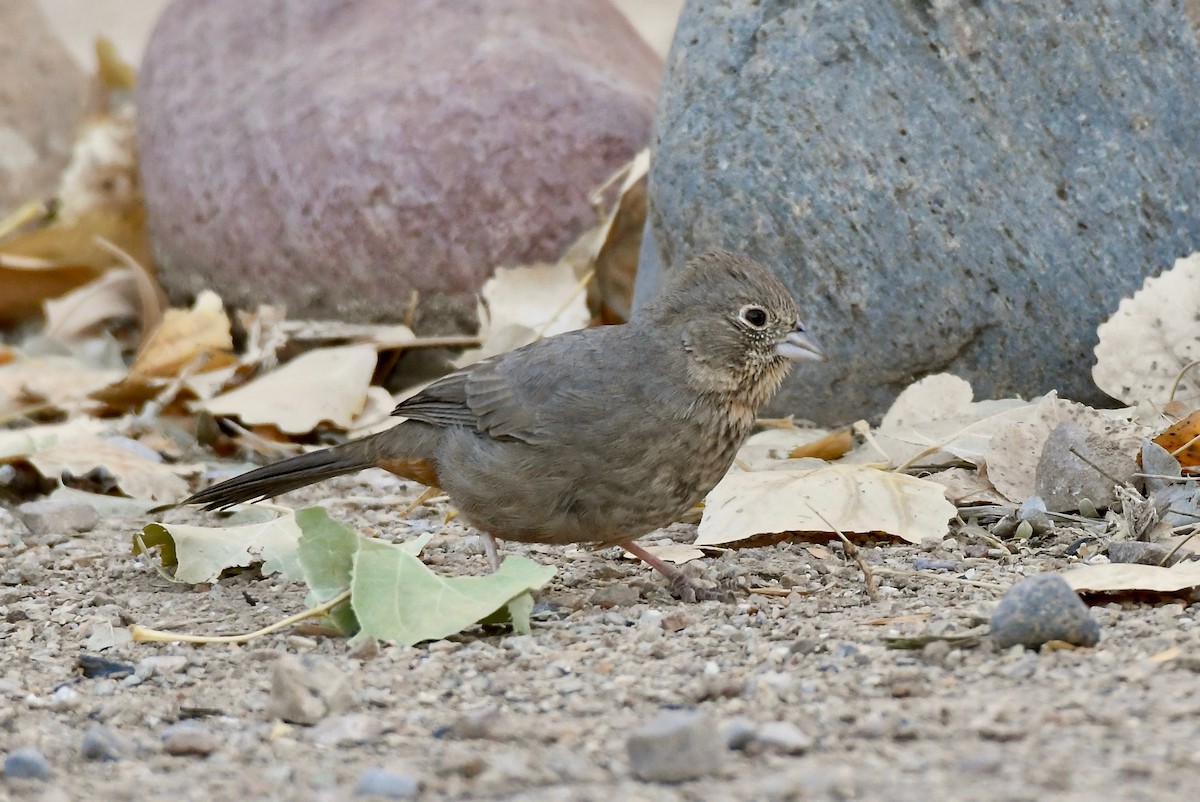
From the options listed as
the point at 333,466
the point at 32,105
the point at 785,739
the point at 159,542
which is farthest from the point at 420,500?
the point at 32,105

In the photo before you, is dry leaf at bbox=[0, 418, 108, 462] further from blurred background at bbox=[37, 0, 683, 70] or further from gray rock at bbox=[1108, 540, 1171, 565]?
blurred background at bbox=[37, 0, 683, 70]

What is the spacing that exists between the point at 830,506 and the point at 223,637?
4.59 ft

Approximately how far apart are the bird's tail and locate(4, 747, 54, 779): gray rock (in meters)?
1.53

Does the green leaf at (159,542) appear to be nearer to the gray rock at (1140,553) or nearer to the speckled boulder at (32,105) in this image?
the gray rock at (1140,553)

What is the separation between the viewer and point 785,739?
7.50ft

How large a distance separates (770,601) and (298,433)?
2.16 metres

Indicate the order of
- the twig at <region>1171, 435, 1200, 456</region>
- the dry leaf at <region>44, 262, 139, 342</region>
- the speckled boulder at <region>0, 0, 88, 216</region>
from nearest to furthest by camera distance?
the twig at <region>1171, 435, 1200, 456</region> → the dry leaf at <region>44, 262, 139, 342</region> → the speckled boulder at <region>0, 0, 88, 216</region>

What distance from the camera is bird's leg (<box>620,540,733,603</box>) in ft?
10.9

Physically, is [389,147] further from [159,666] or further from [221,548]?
[159,666]

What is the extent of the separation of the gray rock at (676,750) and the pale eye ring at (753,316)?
1.59m

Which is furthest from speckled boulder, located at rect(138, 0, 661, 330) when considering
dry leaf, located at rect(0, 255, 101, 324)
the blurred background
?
the blurred background

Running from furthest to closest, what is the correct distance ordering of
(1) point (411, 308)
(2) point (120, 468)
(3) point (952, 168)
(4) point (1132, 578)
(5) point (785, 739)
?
(1) point (411, 308), (2) point (120, 468), (3) point (952, 168), (4) point (1132, 578), (5) point (785, 739)

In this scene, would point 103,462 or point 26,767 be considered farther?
point 103,462

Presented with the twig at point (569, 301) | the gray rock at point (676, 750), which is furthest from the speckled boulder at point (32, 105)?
the gray rock at point (676, 750)
